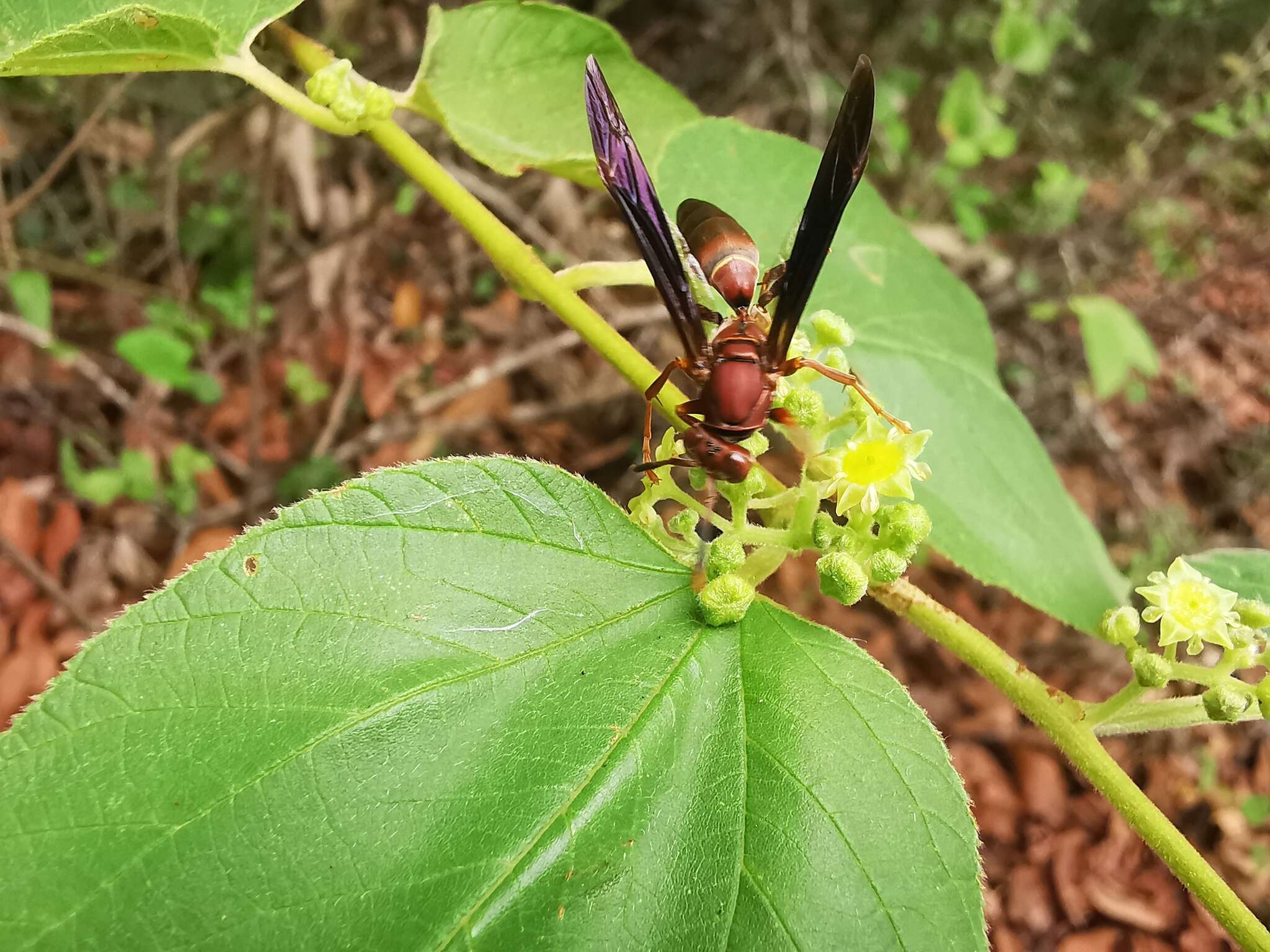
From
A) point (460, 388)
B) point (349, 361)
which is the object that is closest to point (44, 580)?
point (349, 361)

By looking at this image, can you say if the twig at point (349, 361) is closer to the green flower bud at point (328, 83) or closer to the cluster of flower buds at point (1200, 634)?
the green flower bud at point (328, 83)

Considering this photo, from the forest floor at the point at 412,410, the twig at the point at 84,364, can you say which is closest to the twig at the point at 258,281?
the forest floor at the point at 412,410

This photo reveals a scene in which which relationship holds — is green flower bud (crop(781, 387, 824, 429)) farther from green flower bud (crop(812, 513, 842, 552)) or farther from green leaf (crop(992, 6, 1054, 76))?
green leaf (crop(992, 6, 1054, 76))

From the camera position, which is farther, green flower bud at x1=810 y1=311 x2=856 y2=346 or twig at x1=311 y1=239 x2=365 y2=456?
twig at x1=311 y1=239 x2=365 y2=456

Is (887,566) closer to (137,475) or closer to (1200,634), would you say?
(1200,634)

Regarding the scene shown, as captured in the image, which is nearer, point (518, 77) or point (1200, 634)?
point (1200, 634)

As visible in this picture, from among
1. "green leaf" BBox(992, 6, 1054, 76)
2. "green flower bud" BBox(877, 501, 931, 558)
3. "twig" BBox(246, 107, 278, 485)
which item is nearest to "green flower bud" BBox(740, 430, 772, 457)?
"green flower bud" BBox(877, 501, 931, 558)

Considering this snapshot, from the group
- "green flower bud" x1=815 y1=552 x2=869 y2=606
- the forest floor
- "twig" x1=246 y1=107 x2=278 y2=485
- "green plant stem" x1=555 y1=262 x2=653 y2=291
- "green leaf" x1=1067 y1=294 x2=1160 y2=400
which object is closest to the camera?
"green flower bud" x1=815 y1=552 x2=869 y2=606
